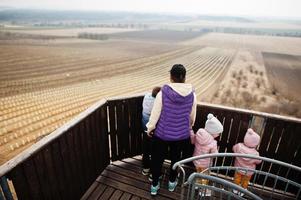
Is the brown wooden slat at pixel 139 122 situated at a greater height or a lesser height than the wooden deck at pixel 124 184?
greater

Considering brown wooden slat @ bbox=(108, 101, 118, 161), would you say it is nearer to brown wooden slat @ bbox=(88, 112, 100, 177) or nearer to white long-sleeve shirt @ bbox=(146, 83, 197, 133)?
brown wooden slat @ bbox=(88, 112, 100, 177)

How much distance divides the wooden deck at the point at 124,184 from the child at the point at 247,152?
1.01 meters

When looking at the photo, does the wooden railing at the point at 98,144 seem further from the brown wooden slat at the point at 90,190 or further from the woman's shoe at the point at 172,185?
the woman's shoe at the point at 172,185

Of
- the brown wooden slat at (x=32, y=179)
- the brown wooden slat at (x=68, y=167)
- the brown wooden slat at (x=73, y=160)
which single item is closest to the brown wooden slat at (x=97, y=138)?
the brown wooden slat at (x=73, y=160)

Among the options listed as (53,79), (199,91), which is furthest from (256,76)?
(53,79)

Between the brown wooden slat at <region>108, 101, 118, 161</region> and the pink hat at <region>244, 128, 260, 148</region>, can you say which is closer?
the pink hat at <region>244, 128, 260, 148</region>

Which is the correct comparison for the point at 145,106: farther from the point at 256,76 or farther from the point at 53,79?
the point at 256,76

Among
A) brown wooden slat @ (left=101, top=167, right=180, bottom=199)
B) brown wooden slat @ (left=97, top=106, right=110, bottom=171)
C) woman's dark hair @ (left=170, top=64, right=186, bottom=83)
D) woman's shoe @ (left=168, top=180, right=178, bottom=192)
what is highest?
woman's dark hair @ (left=170, top=64, right=186, bottom=83)

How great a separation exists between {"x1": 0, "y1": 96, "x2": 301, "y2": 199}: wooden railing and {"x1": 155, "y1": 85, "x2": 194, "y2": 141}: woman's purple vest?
87cm

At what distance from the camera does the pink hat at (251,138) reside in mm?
3236

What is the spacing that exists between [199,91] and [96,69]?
60.8 ft

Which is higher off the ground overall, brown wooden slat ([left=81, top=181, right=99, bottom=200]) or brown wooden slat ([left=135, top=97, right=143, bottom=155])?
brown wooden slat ([left=135, top=97, right=143, bottom=155])

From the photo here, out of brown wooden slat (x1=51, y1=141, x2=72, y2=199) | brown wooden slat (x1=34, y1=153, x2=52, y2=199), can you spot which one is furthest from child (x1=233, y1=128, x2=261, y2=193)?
brown wooden slat (x1=34, y1=153, x2=52, y2=199)

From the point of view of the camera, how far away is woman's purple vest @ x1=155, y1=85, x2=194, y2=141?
271 centimetres
